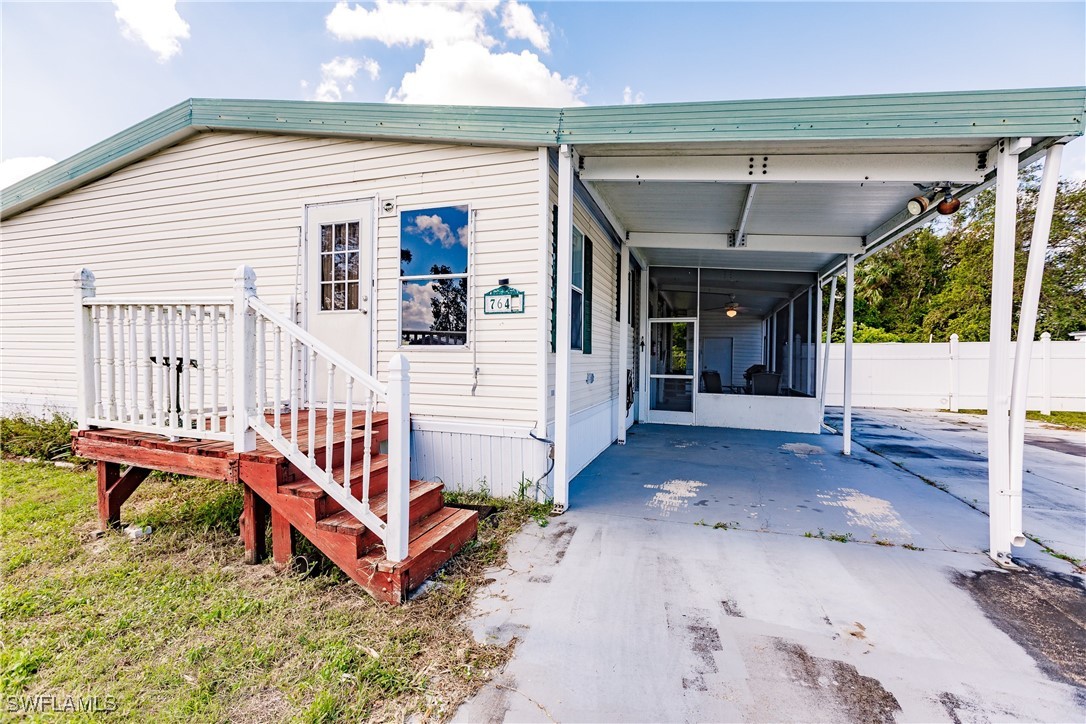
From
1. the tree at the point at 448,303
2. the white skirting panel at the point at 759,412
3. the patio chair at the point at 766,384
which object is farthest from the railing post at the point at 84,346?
the patio chair at the point at 766,384

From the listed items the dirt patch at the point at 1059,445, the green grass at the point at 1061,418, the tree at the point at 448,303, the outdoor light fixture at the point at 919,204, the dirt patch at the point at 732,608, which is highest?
the outdoor light fixture at the point at 919,204

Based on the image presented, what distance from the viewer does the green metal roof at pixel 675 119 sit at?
2.82m

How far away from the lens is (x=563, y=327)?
12.5ft

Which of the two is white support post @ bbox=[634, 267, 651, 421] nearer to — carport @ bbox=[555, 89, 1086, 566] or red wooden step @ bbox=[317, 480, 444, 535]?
carport @ bbox=[555, 89, 1086, 566]

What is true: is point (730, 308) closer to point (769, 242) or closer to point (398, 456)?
point (769, 242)

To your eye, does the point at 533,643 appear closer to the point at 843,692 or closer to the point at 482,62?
the point at 843,692

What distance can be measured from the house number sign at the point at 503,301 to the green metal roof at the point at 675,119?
1245mm

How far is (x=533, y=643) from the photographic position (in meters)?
2.11

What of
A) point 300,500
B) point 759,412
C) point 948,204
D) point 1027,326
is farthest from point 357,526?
point 759,412

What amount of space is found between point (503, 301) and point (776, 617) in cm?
296

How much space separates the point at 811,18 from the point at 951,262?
17.5 meters

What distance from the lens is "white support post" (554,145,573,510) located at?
3.66 metres

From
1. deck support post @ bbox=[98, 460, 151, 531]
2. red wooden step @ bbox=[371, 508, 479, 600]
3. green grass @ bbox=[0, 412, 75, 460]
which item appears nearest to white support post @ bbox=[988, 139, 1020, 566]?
red wooden step @ bbox=[371, 508, 479, 600]

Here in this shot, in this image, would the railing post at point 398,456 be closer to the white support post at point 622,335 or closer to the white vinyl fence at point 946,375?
the white support post at point 622,335
